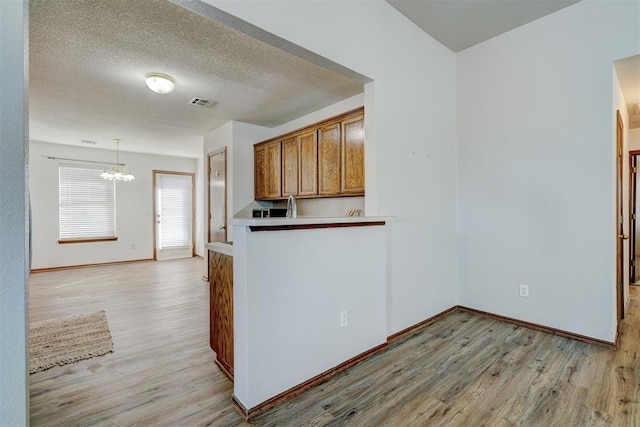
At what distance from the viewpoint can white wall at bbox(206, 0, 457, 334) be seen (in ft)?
7.17

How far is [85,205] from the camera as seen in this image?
6355mm

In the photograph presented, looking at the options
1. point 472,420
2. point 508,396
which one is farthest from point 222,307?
point 508,396

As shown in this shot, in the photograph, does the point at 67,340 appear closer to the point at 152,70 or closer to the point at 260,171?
the point at 152,70

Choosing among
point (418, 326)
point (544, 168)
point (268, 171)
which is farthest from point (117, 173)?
point (544, 168)

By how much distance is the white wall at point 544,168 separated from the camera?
2482mm

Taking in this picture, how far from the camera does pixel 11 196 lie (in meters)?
1.05

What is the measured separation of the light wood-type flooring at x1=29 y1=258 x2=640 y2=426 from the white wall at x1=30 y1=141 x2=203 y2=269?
4.40 meters

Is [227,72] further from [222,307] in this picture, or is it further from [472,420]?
[472,420]

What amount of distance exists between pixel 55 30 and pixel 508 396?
4095mm

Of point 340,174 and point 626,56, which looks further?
point 340,174

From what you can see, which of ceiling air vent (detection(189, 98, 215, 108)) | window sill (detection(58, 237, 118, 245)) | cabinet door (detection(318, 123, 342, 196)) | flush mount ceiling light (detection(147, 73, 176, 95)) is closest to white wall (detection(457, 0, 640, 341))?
cabinet door (detection(318, 123, 342, 196))

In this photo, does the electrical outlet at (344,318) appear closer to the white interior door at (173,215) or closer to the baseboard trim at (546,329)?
the baseboard trim at (546,329)

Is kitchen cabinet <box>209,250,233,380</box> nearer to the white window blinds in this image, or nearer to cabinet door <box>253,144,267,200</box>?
cabinet door <box>253,144,267,200</box>

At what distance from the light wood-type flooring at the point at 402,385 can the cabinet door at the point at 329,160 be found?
1.81m
